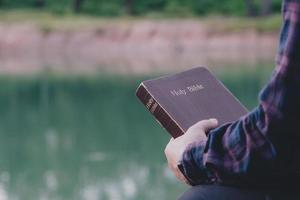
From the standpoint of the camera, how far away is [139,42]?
1027 inches

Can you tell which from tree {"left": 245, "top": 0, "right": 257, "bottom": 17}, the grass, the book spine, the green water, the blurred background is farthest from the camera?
tree {"left": 245, "top": 0, "right": 257, "bottom": 17}

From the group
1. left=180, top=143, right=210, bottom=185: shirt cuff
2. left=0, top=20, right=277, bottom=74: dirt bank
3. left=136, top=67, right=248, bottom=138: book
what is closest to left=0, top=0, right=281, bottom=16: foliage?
left=0, top=20, right=277, bottom=74: dirt bank

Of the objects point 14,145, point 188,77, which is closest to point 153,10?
point 14,145

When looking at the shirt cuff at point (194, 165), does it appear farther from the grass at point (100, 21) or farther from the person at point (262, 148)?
the grass at point (100, 21)

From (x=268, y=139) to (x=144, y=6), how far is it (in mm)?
30498

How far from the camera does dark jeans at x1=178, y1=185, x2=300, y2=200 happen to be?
1.12 meters

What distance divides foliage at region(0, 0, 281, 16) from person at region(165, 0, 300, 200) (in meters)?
28.0

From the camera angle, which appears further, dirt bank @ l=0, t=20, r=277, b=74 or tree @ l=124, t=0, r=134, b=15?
tree @ l=124, t=0, r=134, b=15

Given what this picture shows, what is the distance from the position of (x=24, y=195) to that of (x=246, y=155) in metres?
5.43

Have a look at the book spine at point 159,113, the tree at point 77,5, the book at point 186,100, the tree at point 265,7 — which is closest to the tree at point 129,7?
the tree at point 77,5

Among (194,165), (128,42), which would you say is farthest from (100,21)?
(194,165)

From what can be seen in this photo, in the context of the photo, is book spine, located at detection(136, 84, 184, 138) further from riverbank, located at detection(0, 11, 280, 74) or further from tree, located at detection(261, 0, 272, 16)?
tree, located at detection(261, 0, 272, 16)

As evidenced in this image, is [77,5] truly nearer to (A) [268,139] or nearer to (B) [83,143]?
(B) [83,143]

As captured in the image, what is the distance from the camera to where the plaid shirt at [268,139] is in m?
0.98
